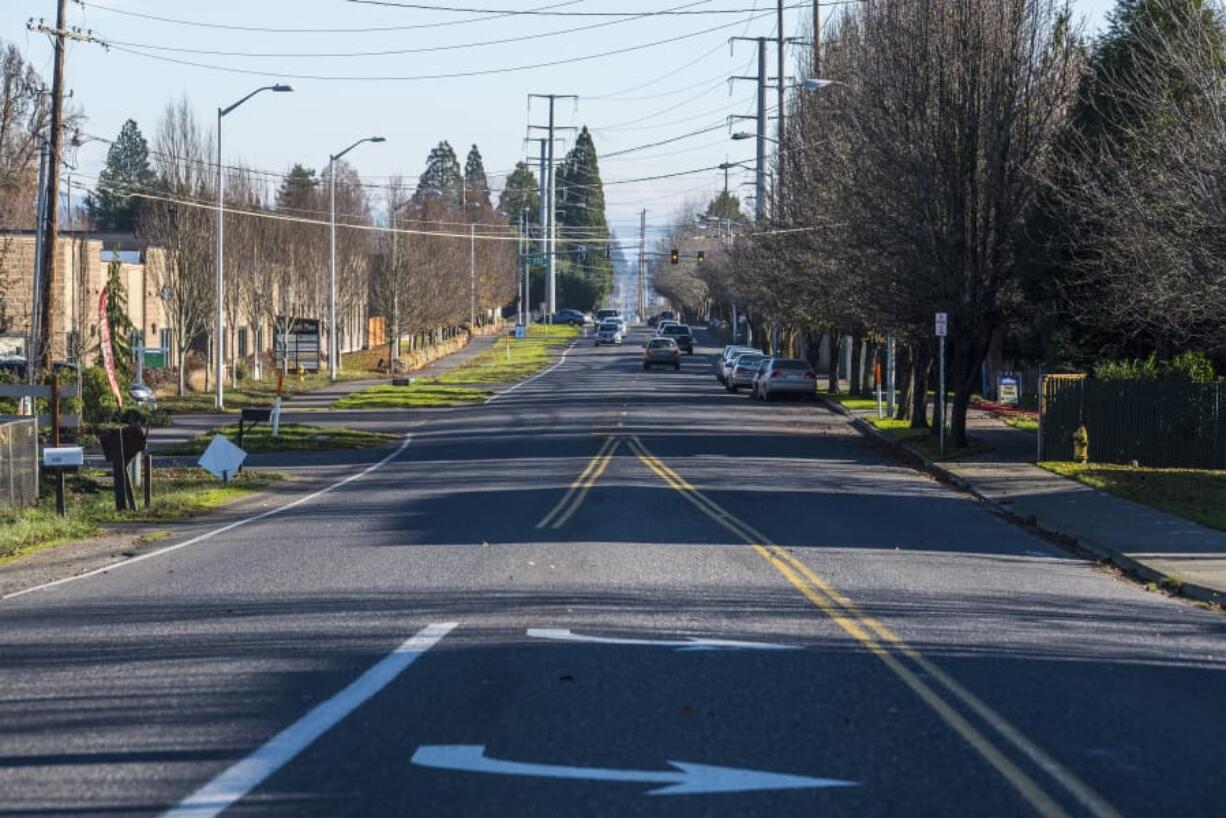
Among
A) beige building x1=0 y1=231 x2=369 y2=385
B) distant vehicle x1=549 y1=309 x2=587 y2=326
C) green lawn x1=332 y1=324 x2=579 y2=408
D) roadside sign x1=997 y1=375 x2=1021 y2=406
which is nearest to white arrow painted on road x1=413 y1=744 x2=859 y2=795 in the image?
beige building x1=0 y1=231 x2=369 y2=385

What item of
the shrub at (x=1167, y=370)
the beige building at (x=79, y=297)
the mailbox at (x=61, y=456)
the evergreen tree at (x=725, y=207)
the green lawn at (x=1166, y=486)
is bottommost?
the green lawn at (x=1166, y=486)

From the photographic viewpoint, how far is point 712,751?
8.21 m

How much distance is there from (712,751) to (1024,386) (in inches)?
2049

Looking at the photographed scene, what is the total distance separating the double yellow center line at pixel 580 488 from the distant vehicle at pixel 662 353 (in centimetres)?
4310

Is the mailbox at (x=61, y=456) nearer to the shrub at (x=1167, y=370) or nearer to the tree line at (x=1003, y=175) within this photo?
the tree line at (x=1003, y=175)

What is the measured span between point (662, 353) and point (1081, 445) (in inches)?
1983

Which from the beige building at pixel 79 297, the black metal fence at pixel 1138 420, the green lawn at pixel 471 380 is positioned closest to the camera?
the black metal fence at pixel 1138 420

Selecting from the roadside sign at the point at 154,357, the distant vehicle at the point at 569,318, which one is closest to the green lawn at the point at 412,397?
the roadside sign at the point at 154,357

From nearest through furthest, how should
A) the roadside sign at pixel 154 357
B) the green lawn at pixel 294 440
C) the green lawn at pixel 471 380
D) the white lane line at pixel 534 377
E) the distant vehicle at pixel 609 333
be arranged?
1. the green lawn at pixel 294 440
2. the roadside sign at pixel 154 357
3. the green lawn at pixel 471 380
4. the white lane line at pixel 534 377
5. the distant vehicle at pixel 609 333

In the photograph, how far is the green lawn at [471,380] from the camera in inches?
2319

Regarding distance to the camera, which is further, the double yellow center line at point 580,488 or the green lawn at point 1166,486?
the green lawn at point 1166,486

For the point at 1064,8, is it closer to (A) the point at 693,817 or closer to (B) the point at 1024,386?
(B) the point at 1024,386

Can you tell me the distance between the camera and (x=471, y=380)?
75.9 metres

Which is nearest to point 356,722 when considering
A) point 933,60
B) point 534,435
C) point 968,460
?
point 968,460
